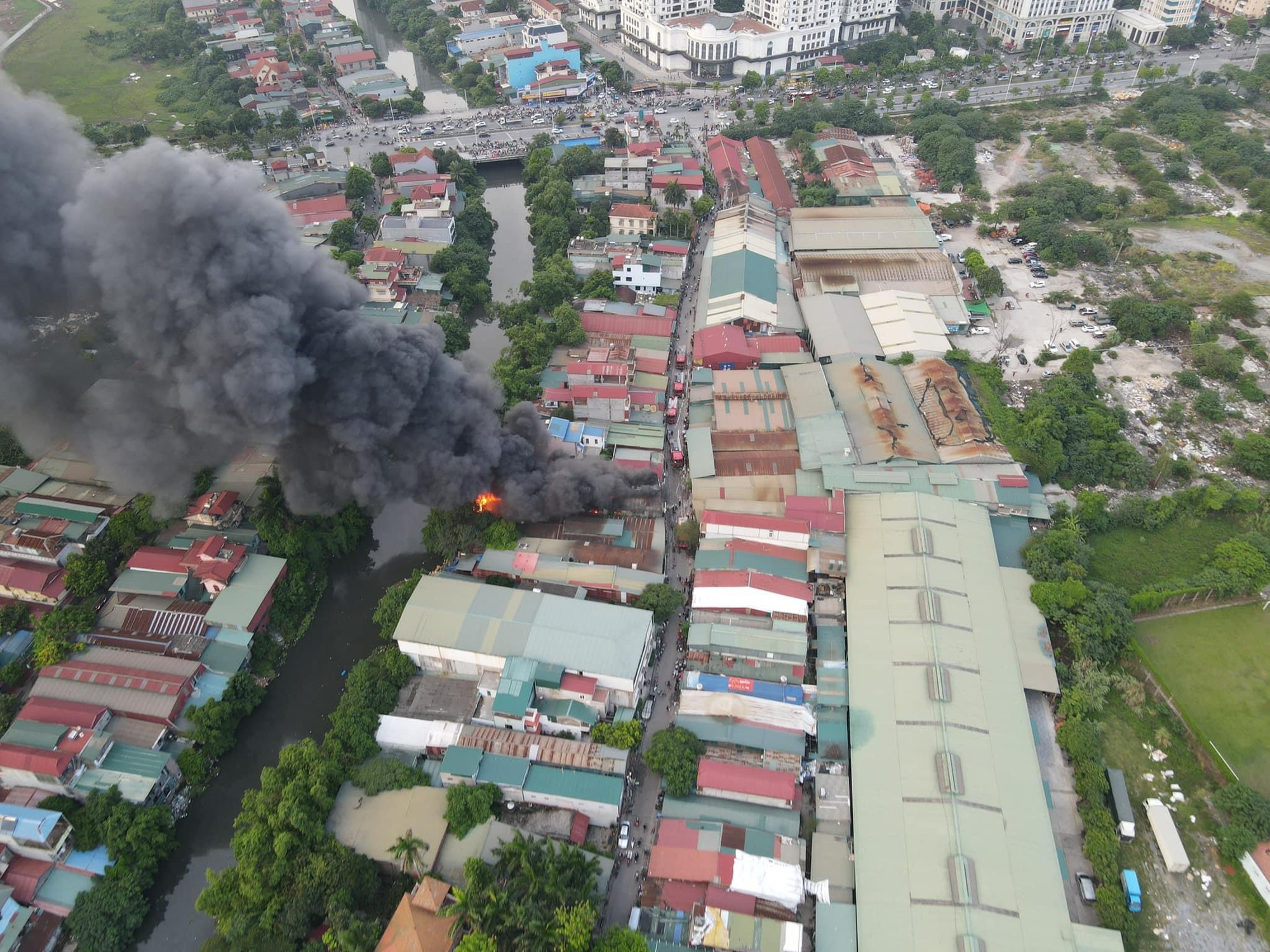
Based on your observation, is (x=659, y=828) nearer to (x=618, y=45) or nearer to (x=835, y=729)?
(x=835, y=729)

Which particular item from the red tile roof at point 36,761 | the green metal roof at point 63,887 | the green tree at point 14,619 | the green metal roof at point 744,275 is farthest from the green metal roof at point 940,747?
the green tree at point 14,619

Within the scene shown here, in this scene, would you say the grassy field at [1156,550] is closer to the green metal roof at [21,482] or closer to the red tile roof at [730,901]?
the red tile roof at [730,901]

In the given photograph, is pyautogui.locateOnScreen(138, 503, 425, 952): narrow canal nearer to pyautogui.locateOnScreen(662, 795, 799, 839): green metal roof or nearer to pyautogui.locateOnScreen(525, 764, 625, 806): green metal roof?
pyautogui.locateOnScreen(525, 764, 625, 806): green metal roof

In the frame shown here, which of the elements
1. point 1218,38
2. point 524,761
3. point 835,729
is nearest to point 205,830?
point 524,761

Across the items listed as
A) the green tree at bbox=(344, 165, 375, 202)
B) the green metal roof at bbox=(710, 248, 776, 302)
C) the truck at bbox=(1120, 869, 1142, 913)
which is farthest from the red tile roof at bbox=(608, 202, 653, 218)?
the truck at bbox=(1120, 869, 1142, 913)

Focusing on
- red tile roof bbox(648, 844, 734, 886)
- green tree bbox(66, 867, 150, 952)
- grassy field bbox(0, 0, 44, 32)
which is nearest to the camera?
green tree bbox(66, 867, 150, 952)
